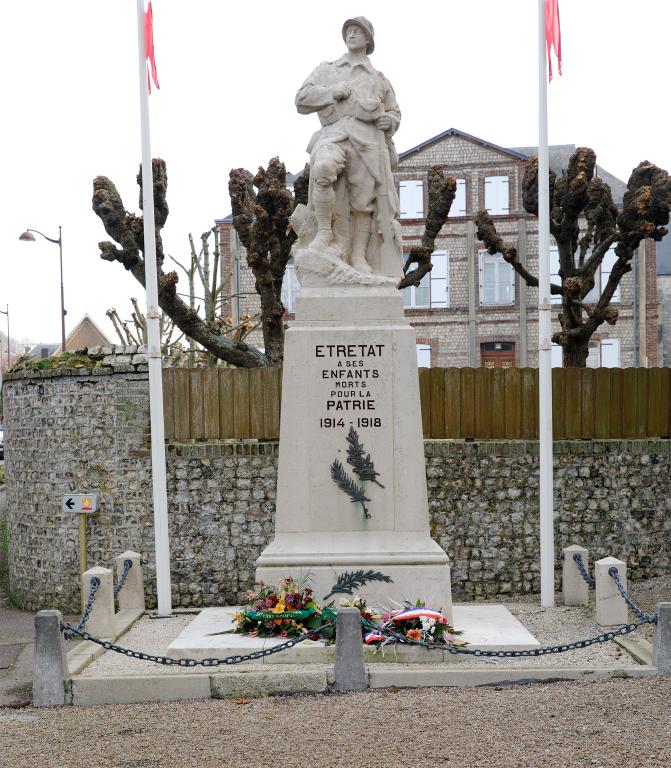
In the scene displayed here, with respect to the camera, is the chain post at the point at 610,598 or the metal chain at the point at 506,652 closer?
the metal chain at the point at 506,652

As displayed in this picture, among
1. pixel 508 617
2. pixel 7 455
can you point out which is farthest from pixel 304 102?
pixel 7 455

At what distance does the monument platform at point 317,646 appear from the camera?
8391 millimetres

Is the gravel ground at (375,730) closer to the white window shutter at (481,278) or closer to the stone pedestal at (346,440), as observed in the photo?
the stone pedestal at (346,440)

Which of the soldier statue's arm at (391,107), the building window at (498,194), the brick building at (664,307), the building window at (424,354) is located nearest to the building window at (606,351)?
the building window at (424,354)

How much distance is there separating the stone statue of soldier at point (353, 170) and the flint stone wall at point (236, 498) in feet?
16.3

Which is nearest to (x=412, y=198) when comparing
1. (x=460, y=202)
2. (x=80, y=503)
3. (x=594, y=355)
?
(x=460, y=202)

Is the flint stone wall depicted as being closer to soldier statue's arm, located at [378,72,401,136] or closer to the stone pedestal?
the stone pedestal

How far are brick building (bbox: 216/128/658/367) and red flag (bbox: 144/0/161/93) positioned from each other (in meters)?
20.7

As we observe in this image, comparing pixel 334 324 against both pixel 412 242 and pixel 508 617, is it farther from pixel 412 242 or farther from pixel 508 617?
pixel 412 242

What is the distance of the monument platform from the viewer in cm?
839

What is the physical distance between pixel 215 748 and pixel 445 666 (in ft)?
7.52

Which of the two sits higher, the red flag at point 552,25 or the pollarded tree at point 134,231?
the red flag at point 552,25

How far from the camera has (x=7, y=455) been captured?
51.9 feet

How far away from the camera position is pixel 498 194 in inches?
1335
